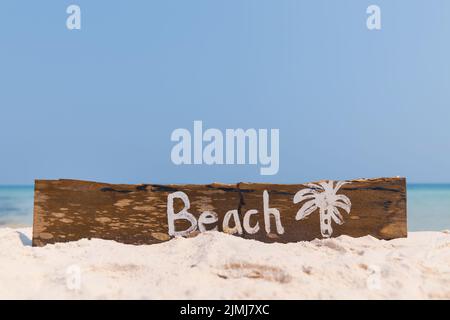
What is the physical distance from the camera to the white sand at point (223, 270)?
1.91m

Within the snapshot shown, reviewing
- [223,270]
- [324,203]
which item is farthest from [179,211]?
[324,203]

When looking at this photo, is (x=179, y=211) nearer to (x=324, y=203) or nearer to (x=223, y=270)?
(x=223, y=270)

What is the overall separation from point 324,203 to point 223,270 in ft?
3.57

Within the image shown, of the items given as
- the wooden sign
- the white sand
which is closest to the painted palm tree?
the wooden sign

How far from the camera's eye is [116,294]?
1.91 metres

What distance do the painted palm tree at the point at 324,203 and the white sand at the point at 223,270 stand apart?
19 cm

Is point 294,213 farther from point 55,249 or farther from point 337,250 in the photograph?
point 55,249

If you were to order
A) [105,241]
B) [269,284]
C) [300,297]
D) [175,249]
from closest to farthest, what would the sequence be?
[300,297], [269,284], [175,249], [105,241]

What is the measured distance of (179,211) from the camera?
2848 millimetres

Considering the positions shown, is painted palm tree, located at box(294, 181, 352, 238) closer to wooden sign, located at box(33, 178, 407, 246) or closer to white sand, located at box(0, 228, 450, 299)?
wooden sign, located at box(33, 178, 407, 246)

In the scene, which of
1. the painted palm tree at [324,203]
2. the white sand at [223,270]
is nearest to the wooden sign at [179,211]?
the painted palm tree at [324,203]

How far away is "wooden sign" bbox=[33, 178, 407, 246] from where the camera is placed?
283 centimetres
